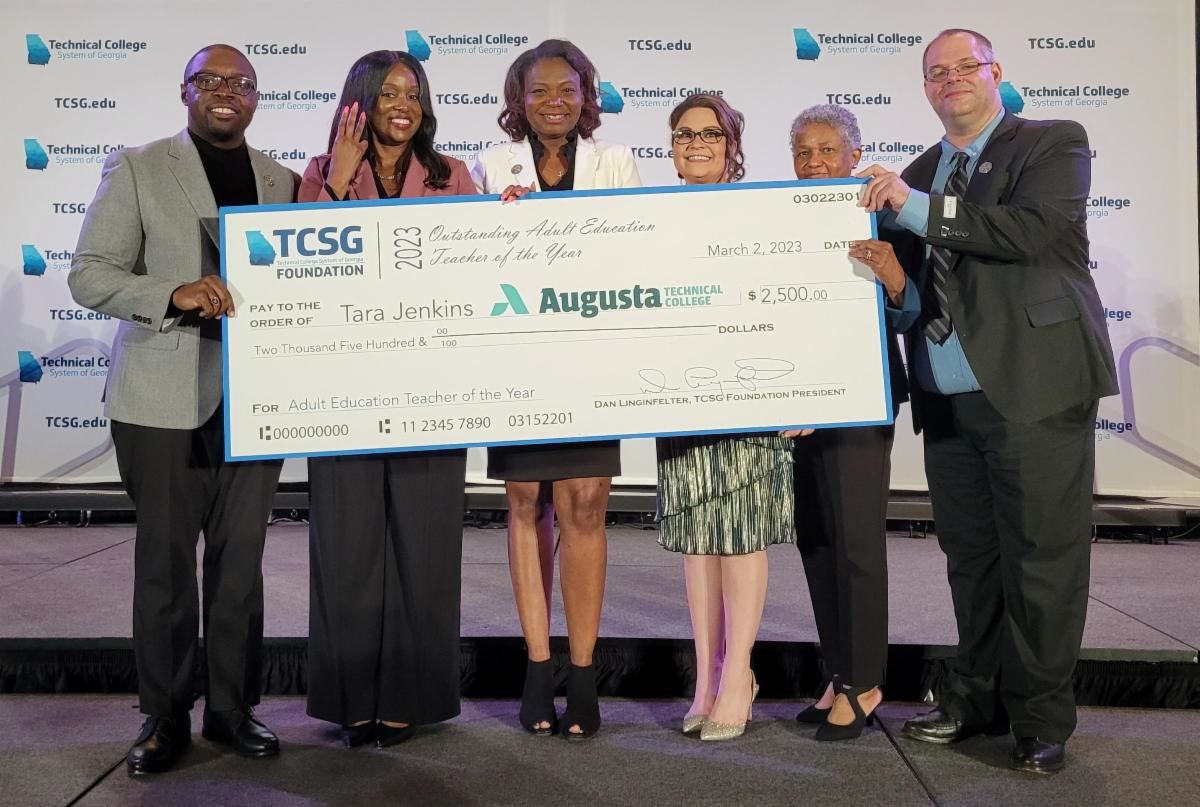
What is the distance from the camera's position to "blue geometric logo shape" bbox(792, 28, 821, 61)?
5352 millimetres

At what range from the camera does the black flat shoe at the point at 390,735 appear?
240 centimetres

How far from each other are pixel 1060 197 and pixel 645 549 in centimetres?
289

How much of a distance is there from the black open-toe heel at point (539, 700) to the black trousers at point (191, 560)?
25.1 inches

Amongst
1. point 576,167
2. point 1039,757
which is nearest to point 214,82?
point 576,167

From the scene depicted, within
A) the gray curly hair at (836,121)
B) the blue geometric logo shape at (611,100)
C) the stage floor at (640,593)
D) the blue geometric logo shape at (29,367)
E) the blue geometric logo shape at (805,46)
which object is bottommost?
the stage floor at (640,593)

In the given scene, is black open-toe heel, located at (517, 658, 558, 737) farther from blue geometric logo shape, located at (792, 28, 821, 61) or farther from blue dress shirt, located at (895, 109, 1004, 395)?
blue geometric logo shape, located at (792, 28, 821, 61)

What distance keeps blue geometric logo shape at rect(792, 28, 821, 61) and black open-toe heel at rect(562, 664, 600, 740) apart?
3.88m

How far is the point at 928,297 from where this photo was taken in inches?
96.7

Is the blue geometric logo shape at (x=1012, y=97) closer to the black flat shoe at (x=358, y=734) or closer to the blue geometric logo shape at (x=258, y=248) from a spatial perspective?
the blue geometric logo shape at (x=258, y=248)

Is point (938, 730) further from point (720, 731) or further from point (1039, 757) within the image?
point (720, 731)

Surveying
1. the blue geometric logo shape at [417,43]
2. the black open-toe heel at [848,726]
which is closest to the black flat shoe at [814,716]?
the black open-toe heel at [848,726]

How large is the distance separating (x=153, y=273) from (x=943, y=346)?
182cm

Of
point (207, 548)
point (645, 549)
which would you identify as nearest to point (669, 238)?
point (207, 548)

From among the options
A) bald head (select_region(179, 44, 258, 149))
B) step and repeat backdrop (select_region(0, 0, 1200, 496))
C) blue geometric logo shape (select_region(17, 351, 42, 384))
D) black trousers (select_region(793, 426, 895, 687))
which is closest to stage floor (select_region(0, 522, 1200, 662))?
black trousers (select_region(793, 426, 895, 687))
